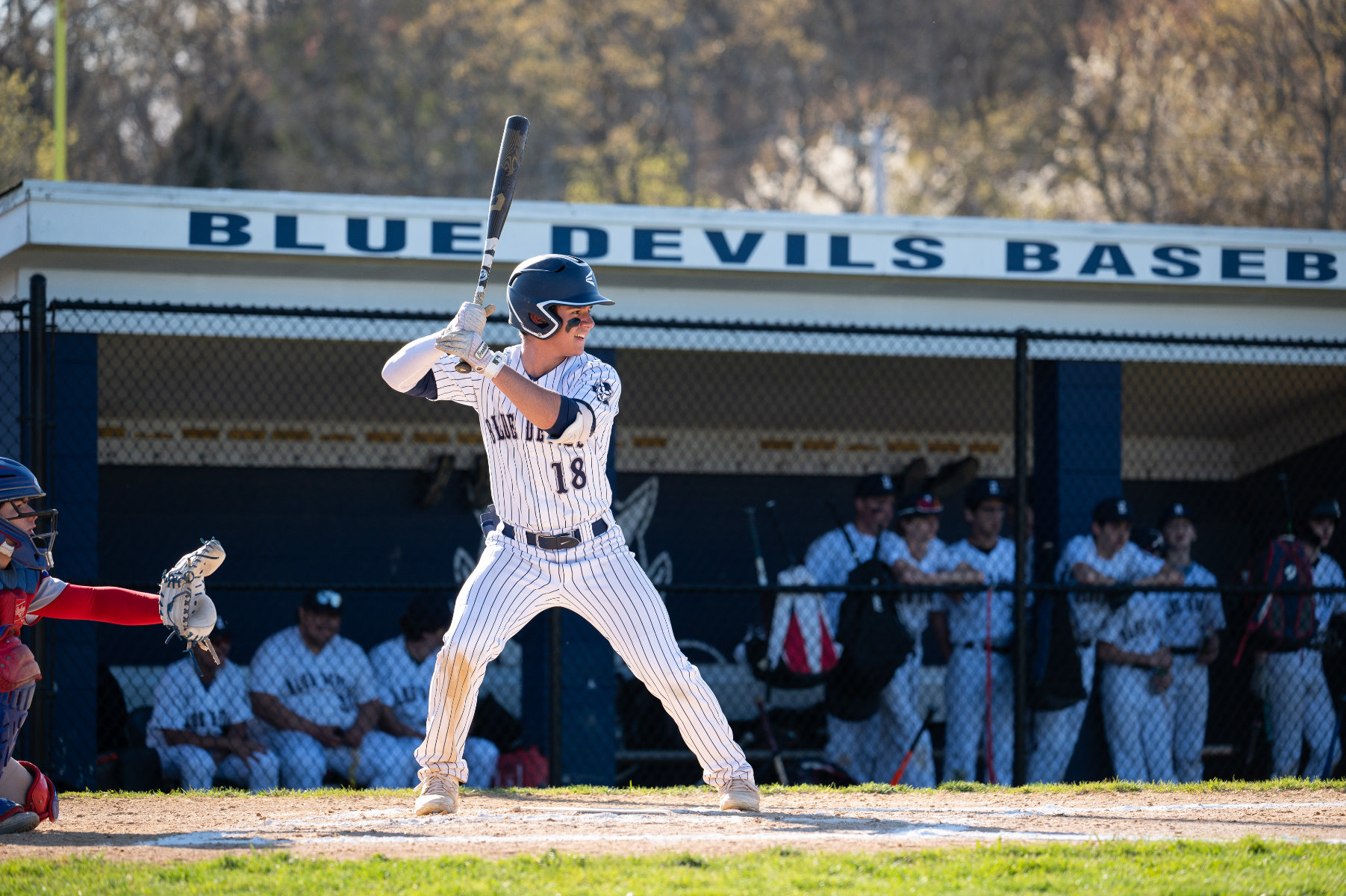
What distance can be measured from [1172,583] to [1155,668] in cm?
50

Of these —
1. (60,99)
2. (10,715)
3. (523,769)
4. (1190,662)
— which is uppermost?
(60,99)

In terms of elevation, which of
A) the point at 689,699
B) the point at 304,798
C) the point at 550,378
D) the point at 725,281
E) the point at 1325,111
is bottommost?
the point at 304,798

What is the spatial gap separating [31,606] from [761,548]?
5.80 meters

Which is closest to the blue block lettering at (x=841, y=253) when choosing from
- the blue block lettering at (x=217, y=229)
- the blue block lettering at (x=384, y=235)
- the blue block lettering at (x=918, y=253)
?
the blue block lettering at (x=918, y=253)

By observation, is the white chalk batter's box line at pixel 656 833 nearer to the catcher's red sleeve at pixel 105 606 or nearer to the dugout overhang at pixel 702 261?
the catcher's red sleeve at pixel 105 606

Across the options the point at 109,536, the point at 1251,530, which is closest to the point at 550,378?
the point at 109,536

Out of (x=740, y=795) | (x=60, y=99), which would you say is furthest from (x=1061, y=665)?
(x=60, y=99)

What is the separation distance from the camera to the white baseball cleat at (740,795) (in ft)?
14.6

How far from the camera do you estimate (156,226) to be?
6707mm

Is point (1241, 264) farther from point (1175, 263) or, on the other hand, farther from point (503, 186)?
point (503, 186)

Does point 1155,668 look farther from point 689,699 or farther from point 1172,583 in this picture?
point 689,699

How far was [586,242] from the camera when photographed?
712 centimetres

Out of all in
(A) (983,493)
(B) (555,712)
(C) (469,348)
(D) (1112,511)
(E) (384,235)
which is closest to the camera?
(C) (469,348)

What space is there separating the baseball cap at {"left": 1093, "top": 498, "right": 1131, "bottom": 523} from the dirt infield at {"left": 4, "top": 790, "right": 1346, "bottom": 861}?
2.11m
